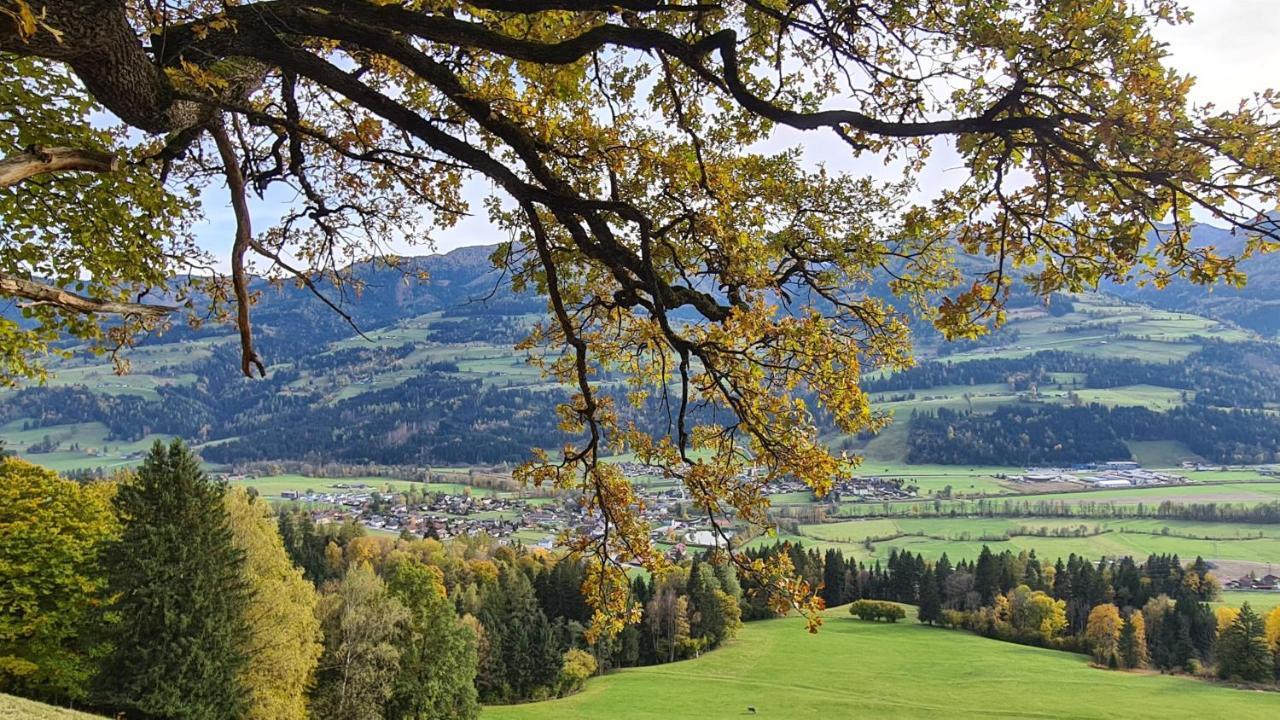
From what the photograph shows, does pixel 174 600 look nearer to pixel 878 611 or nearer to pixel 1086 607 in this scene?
pixel 878 611

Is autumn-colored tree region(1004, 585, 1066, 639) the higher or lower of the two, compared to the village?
lower

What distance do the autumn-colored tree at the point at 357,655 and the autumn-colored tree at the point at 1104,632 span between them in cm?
5712

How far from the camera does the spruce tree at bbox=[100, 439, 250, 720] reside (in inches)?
863

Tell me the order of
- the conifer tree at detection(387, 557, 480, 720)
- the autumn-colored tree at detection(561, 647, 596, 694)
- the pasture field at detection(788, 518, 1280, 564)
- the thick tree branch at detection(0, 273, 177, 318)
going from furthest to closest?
the pasture field at detection(788, 518, 1280, 564) → the autumn-colored tree at detection(561, 647, 596, 694) → the conifer tree at detection(387, 557, 480, 720) → the thick tree branch at detection(0, 273, 177, 318)

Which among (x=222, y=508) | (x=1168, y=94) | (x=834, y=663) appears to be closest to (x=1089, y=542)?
(x=834, y=663)

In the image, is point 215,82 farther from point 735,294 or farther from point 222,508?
point 222,508

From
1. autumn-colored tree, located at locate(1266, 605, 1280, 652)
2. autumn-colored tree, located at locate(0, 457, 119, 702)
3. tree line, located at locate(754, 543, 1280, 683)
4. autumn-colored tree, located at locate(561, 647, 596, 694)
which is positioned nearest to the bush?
tree line, located at locate(754, 543, 1280, 683)

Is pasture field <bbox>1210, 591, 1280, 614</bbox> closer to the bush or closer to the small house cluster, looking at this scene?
the small house cluster

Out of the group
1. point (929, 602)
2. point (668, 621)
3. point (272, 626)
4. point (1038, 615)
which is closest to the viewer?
point (272, 626)

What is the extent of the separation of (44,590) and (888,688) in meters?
47.0

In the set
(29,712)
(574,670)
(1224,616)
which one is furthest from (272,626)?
(1224,616)

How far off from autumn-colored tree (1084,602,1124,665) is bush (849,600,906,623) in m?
16.5

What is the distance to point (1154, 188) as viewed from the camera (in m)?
4.60

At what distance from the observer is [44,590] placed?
77.9 feet
